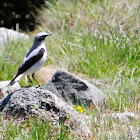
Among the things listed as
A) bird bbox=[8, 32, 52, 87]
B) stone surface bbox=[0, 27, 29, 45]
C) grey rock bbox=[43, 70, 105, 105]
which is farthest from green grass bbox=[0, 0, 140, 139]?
bird bbox=[8, 32, 52, 87]

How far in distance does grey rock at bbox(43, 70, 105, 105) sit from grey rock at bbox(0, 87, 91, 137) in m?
1.04

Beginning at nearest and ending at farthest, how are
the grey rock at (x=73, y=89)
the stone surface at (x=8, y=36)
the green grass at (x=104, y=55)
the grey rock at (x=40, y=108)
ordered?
the grey rock at (x=40, y=108) < the green grass at (x=104, y=55) < the grey rock at (x=73, y=89) < the stone surface at (x=8, y=36)

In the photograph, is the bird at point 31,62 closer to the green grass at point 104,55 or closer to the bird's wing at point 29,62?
the bird's wing at point 29,62

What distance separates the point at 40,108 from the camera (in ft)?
14.7

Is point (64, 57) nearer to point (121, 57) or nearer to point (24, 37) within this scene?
point (121, 57)

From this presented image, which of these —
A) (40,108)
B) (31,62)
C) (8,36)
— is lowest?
(8,36)

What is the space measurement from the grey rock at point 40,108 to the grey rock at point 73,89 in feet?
3.43

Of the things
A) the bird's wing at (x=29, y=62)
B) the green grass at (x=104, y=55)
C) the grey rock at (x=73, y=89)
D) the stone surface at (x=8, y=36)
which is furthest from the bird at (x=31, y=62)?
the stone surface at (x=8, y=36)

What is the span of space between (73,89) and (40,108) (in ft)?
4.14

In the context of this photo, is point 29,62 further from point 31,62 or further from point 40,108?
point 40,108

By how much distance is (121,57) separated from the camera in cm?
705

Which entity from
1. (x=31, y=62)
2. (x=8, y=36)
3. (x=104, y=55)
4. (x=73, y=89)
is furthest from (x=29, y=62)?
(x=8, y=36)

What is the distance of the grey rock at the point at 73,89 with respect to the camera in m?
5.63

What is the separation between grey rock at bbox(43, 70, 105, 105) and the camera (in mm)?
5629
